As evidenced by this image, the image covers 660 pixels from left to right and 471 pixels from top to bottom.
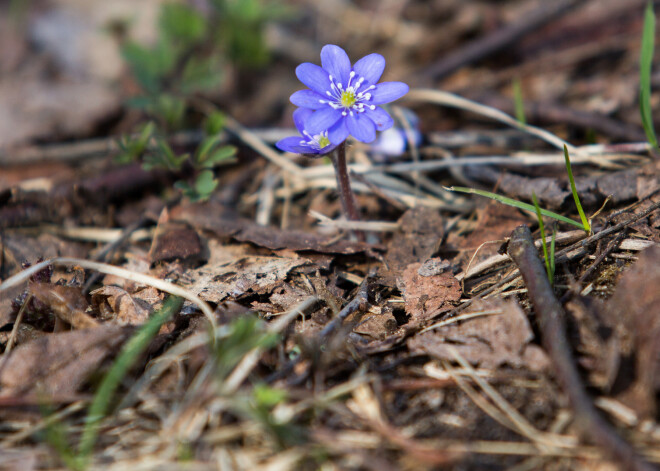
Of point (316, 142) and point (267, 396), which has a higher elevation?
point (316, 142)

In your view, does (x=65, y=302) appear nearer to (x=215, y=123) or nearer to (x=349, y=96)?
(x=215, y=123)

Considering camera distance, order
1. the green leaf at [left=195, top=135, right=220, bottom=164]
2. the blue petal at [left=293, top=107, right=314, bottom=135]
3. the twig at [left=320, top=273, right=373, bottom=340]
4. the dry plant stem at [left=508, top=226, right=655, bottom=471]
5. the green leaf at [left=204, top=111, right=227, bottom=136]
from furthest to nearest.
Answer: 1. the green leaf at [left=204, top=111, right=227, bottom=136]
2. the green leaf at [left=195, top=135, right=220, bottom=164]
3. the blue petal at [left=293, top=107, right=314, bottom=135]
4. the twig at [left=320, top=273, right=373, bottom=340]
5. the dry plant stem at [left=508, top=226, right=655, bottom=471]

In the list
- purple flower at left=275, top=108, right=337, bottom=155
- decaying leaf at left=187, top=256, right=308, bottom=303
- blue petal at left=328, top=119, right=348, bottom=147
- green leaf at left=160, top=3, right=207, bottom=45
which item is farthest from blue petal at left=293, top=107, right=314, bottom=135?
green leaf at left=160, top=3, right=207, bottom=45

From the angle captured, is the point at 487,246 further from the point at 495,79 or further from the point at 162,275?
the point at 495,79

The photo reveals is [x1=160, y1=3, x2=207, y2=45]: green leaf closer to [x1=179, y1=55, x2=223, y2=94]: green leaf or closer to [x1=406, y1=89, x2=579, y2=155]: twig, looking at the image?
[x1=179, y1=55, x2=223, y2=94]: green leaf

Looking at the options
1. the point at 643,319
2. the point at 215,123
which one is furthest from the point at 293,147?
the point at 643,319
